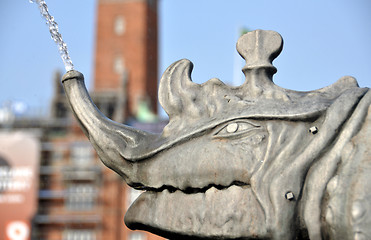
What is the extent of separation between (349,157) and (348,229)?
0.51ft

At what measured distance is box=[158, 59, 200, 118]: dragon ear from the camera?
1438mm

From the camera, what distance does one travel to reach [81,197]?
2456 cm

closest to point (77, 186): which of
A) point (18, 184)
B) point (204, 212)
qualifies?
point (18, 184)

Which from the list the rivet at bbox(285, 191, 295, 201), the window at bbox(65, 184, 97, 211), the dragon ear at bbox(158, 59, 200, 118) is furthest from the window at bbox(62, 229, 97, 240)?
the rivet at bbox(285, 191, 295, 201)

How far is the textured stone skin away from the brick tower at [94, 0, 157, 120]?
32343 millimetres

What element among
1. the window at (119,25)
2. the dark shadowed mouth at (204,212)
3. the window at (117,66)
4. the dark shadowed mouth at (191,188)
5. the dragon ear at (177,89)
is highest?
the window at (119,25)

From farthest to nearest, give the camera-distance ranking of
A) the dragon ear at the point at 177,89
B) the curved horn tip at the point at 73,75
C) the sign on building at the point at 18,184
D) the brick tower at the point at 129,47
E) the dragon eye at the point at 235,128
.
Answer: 1. the brick tower at the point at 129,47
2. the sign on building at the point at 18,184
3. the curved horn tip at the point at 73,75
4. the dragon ear at the point at 177,89
5. the dragon eye at the point at 235,128

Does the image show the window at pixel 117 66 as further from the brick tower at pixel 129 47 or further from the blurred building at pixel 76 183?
the blurred building at pixel 76 183

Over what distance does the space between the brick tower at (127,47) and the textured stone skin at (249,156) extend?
106 feet

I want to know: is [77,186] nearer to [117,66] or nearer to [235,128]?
[117,66]

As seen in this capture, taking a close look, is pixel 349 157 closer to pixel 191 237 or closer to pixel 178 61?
pixel 191 237

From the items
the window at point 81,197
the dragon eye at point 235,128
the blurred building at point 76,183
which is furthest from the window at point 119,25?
the dragon eye at point 235,128

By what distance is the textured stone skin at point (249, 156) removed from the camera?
1209 millimetres

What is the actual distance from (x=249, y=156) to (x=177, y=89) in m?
0.29
